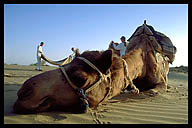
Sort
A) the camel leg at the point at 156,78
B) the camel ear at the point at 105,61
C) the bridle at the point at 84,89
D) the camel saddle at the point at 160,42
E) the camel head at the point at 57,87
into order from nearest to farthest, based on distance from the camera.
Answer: the camel head at the point at 57,87 → the bridle at the point at 84,89 → the camel ear at the point at 105,61 → the camel leg at the point at 156,78 → the camel saddle at the point at 160,42

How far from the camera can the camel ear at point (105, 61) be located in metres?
2.30

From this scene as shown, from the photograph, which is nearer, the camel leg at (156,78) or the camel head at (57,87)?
the camel head at (57,87)

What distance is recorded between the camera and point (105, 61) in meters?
2.32

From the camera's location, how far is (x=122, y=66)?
2.81 metres

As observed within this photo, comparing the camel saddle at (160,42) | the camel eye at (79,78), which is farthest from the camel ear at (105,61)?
the camel saddle at (160,42)

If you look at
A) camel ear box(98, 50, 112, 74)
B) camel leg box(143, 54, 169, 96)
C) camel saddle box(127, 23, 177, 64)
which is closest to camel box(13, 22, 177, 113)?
camel ear box(98, 50, 112, 74)

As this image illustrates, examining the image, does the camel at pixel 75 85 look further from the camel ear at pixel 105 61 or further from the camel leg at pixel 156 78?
the camel leg at pixel 156 78

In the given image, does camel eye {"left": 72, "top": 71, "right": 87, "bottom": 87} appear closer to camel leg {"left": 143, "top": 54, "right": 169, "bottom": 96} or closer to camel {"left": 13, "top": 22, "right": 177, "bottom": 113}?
camel {"left": 13, "top": 22, "right": 177, "bottom": 113}

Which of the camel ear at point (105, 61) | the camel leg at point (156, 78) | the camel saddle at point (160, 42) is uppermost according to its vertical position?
the camel saddle at point (160, 42)

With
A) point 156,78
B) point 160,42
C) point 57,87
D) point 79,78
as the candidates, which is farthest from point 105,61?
point 160,42

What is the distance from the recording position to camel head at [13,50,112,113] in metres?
2.00
